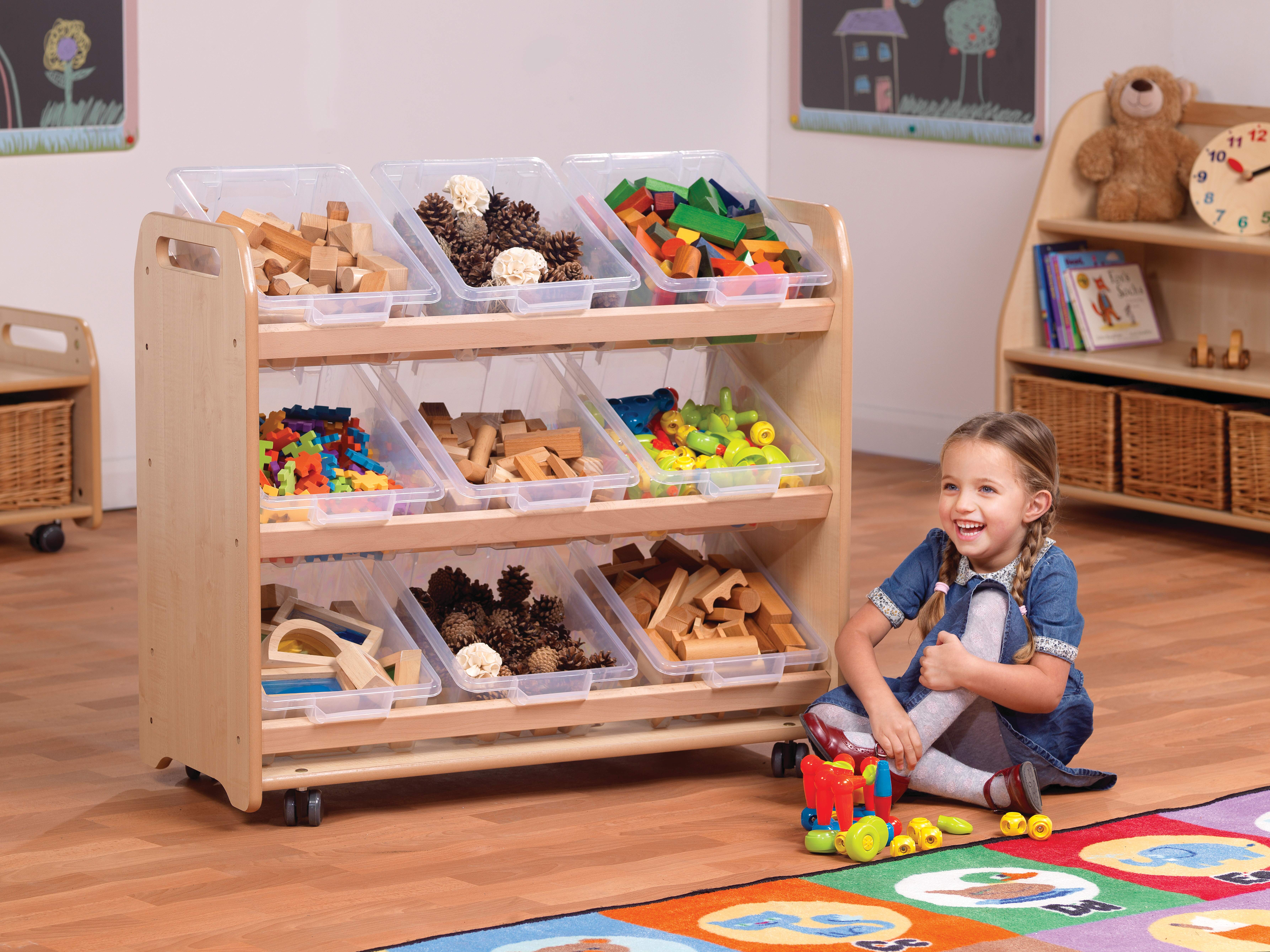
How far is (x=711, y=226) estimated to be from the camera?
3.05 meters

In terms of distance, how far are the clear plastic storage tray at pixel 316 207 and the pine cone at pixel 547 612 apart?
0.55m

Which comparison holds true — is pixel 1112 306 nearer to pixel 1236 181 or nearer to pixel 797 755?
pixel 1236 181

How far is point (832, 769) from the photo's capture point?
2719 millimetres

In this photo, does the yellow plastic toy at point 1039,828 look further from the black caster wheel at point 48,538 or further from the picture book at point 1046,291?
the black caster wheel at point 48,538

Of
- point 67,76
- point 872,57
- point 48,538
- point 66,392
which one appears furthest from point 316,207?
point 872,57

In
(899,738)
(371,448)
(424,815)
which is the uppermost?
(371,448)

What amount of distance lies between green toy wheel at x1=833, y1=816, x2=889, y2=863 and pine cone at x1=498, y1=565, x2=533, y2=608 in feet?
2.42

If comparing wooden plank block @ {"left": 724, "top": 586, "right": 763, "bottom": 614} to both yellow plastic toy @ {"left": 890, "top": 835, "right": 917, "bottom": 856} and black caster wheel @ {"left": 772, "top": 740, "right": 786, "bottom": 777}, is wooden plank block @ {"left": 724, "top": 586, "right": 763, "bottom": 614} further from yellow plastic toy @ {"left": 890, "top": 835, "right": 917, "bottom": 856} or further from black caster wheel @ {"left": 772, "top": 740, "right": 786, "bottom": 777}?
yellow plastic toy @ {"left": 890, "top": 835, "right": 917, "bottom": 856}

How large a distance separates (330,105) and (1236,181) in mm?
2598

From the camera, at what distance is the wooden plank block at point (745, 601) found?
314cm

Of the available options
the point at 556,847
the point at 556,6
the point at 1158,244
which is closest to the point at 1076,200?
the point at 1158,244

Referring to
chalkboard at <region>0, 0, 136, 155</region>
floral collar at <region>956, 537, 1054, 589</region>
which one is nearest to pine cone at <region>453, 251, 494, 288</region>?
floral collar at <region>956, 537, 1054, 589</region>

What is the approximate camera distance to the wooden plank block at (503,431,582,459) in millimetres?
2979

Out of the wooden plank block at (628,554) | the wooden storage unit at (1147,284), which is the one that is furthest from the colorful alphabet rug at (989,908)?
the wooden storage unit at (1147,284)
